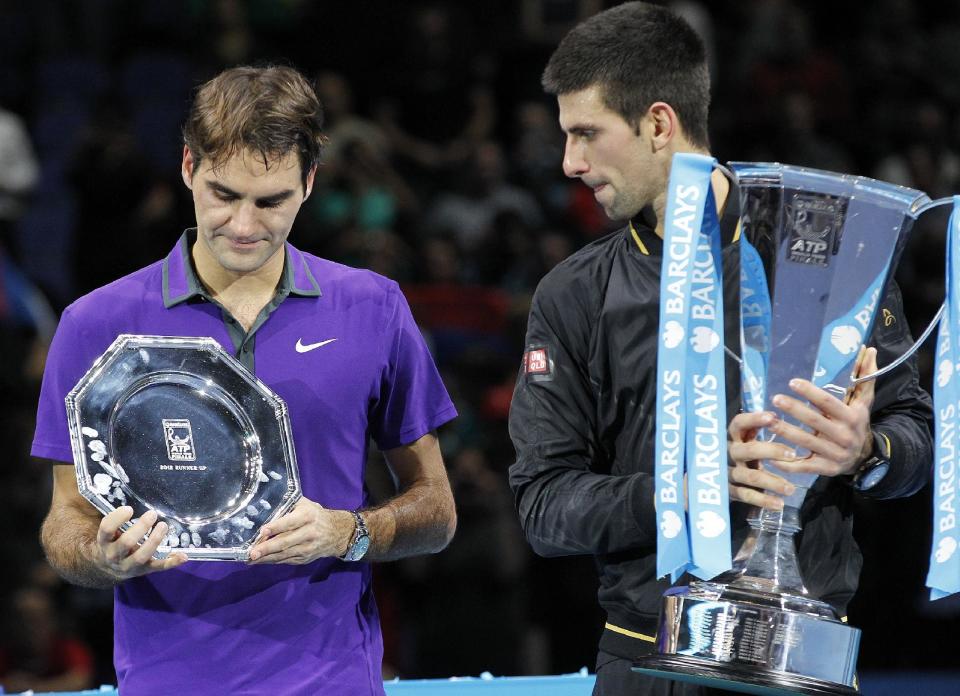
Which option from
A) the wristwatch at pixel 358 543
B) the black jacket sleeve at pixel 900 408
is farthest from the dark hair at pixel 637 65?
the wristwatch at pixel 358 543

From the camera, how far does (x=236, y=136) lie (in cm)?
246

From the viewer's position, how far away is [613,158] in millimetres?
2418

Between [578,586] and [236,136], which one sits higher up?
[236,136]

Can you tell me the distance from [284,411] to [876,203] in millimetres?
969

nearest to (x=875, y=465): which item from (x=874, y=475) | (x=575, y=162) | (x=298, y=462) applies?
(x=874, y=475)

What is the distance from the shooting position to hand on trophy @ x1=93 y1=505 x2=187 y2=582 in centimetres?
219

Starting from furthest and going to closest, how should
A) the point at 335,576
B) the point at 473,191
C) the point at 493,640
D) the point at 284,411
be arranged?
1. the point at 473,191
2. the point at 493,640
3. the point at 335,576
4. the point at 284,411

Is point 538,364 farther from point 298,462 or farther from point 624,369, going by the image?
point 298,462

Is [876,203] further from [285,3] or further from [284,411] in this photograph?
[285,3]

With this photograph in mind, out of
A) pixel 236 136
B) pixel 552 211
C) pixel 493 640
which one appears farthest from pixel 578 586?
pixel 236 136

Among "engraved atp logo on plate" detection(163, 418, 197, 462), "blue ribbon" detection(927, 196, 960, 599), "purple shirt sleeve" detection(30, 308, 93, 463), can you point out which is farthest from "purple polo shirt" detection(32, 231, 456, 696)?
"blue ribbon" detection(927, 196, 960, 599)

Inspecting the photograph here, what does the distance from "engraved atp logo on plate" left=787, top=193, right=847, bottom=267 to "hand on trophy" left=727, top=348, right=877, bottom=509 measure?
19cm

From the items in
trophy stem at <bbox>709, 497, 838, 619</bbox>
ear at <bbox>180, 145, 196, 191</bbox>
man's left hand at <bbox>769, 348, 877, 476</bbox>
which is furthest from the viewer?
ear at <bbox>180, 145, 196, 191</bbox>

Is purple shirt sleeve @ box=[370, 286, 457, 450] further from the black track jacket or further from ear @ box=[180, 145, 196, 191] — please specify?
ear @ box=[180, 145, 196, 191]
